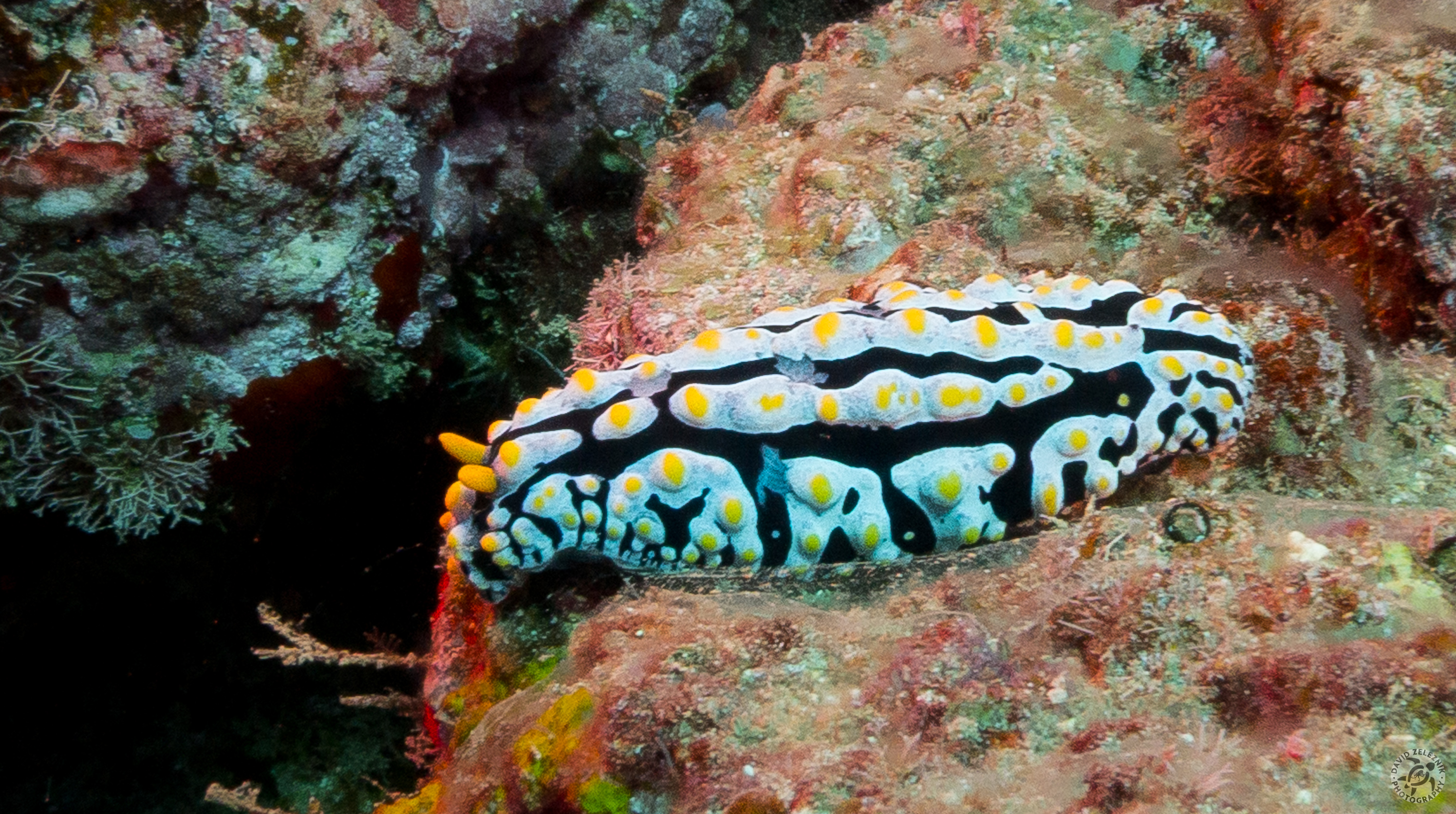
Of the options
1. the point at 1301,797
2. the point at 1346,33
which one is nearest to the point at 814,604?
the point at 1301,797

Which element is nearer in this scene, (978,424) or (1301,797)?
(1301,797)

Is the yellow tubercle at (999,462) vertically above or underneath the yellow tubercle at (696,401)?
underneath

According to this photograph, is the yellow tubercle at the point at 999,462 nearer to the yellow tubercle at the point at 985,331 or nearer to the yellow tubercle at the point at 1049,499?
the yellow tubercle at the point at 1049,499

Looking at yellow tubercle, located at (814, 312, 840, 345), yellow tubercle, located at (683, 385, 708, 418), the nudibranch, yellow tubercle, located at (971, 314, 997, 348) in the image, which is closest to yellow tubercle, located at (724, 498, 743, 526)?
the nudibranch

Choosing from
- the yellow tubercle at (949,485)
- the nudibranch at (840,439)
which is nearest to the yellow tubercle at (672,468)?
the nudibranch at (840,439)

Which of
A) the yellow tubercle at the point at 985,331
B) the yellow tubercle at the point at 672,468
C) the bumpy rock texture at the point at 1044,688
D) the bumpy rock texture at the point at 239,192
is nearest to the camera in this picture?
the bumpy rock texture at the point at 1044,688

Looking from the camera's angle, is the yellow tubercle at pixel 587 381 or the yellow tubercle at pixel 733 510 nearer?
the yellow tubercle at pixel 733 510

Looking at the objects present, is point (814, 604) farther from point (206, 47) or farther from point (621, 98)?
point (621, 98)
